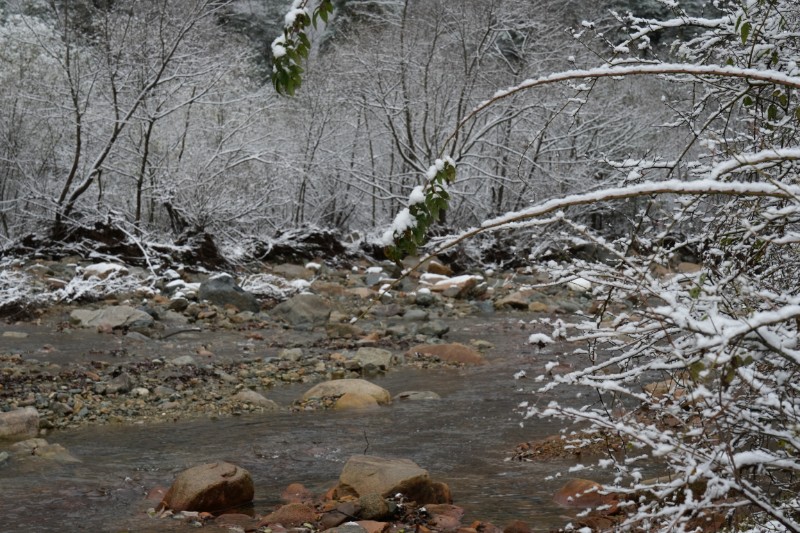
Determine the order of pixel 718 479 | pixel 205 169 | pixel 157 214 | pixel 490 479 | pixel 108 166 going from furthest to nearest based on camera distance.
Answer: pixel 157 214 → pixel 205 169 → pixel 108 166 → pixel 490 479 → pixel 718 479

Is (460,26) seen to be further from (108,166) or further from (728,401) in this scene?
(728,401)

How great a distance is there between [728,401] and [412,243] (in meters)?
1.01

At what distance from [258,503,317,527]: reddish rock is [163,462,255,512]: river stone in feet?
1.33

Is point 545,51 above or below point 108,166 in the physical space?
above

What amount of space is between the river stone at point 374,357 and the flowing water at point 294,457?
1.14 m

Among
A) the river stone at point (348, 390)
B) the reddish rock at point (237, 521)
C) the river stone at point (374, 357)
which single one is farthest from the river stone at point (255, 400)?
the reddish rock at point (237, 521)

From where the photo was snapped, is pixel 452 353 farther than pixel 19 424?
Yes

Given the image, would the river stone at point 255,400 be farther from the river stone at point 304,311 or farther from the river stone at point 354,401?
the river stone at point 304,311

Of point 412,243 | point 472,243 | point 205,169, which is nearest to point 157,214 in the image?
point 205,169

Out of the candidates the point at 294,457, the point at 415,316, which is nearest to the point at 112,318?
the point at 415,316

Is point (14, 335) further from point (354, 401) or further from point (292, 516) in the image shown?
point (292, 516)

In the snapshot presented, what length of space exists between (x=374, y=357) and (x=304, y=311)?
331 cm

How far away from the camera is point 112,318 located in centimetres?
1157

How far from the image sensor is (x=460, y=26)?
20.0 meters
